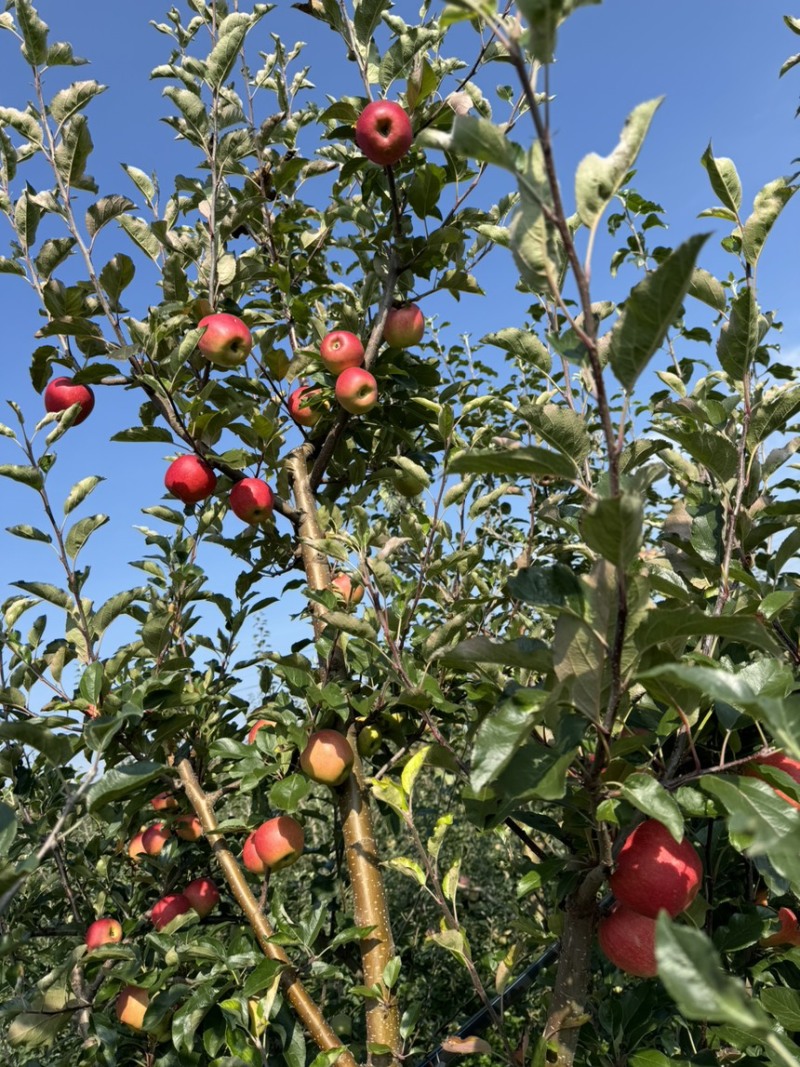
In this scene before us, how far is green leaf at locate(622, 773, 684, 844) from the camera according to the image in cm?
96

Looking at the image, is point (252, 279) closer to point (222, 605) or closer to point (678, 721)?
point (222, 605)

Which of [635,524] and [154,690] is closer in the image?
[635,524]

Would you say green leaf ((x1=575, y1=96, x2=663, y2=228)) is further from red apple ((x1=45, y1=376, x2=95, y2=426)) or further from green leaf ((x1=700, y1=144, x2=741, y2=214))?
red apple ((x1=45, y1=376, x2=95, y2=426))

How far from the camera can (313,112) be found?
113 inches

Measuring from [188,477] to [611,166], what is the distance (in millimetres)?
1751

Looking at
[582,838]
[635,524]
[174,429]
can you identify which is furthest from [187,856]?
[635,524]

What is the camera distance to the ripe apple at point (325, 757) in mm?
A: 1918

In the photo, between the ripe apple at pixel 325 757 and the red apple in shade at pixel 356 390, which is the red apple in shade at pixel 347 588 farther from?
the red apple in shade at pixel 356 390

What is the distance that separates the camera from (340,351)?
229 centimetres

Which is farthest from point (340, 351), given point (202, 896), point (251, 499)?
point (202, 896)

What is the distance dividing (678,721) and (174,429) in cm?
158

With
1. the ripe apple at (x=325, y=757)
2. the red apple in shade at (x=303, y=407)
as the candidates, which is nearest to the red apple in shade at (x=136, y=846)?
the ripe apple at (x=325, y=757)

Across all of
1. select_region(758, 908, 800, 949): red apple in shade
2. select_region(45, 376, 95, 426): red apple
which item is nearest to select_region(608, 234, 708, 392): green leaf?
select_region(758, 908, 800, 949): red apple in shade

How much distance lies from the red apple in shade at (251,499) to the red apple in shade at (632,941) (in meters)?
1.50
